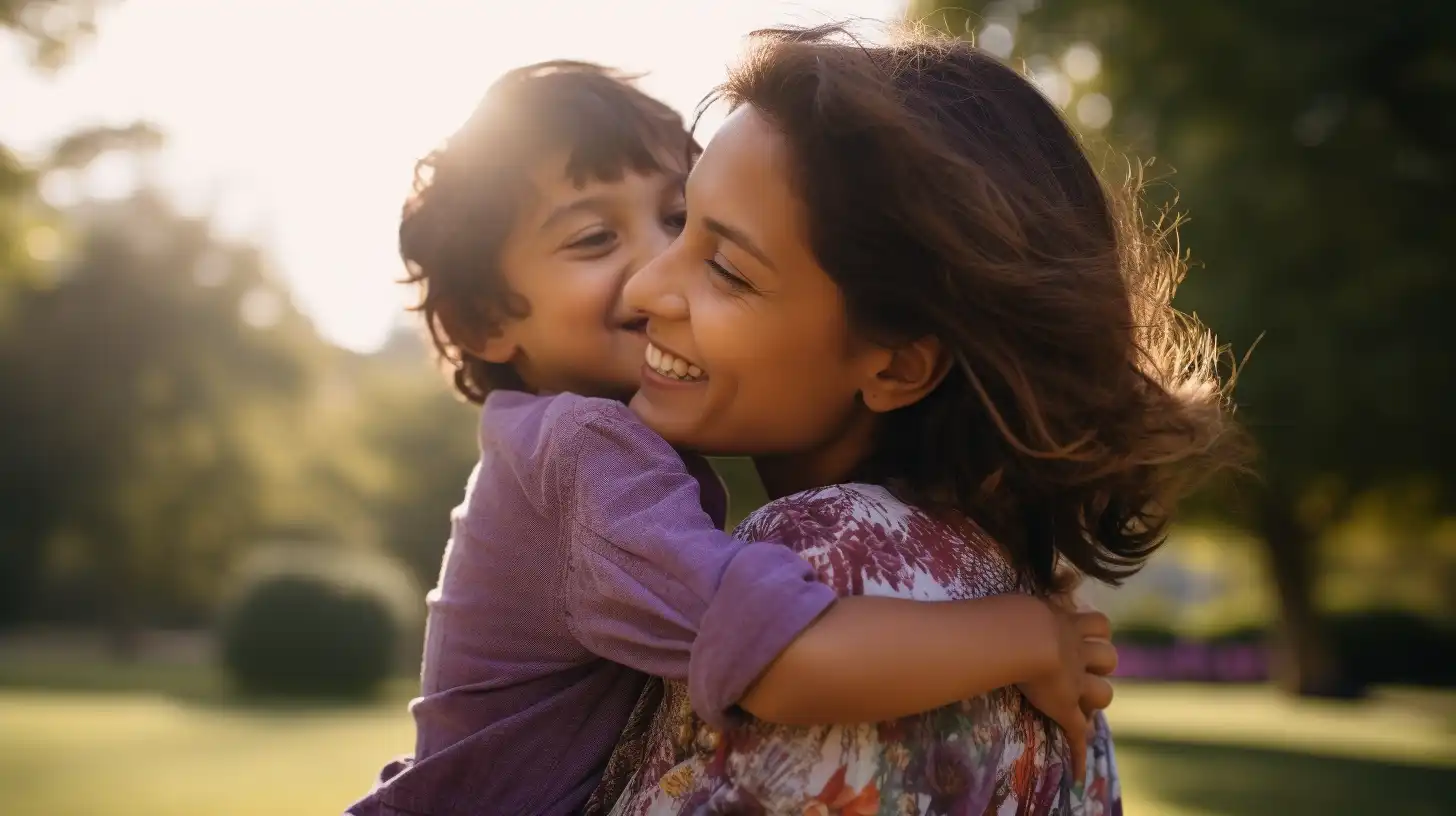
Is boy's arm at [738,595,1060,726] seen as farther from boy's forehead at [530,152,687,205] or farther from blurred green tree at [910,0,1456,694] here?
blurred green tree at [910,0,1456,694]

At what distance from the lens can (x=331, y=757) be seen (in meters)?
13.4

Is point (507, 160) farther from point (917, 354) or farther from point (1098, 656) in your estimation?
point (1098, 656)

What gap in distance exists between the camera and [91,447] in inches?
1561

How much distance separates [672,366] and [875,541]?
607mm

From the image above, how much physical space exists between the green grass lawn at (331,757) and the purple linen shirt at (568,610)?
311 inches

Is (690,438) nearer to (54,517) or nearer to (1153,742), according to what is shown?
(1153,742)

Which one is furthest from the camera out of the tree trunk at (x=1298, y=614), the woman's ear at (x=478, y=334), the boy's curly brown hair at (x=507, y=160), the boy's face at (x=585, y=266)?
the tree trunk at (x=1298, y=614)

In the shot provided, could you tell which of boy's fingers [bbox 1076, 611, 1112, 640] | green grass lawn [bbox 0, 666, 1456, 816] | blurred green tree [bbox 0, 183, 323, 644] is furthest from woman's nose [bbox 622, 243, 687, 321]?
blurred green tree [bbox 0, 183, 323, 644]

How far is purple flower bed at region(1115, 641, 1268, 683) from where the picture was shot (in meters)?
36.7

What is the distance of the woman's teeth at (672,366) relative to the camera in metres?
2.38

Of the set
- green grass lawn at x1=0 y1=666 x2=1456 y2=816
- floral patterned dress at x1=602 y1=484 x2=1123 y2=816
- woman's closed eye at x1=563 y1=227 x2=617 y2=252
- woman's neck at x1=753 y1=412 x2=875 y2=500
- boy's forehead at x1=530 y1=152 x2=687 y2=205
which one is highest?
green grass lawn at x1=0 y1=666 x2=1456 y2=816

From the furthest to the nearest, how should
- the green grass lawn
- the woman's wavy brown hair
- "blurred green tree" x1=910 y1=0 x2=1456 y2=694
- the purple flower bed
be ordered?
the purple flower bed
"blurred green tree" x1=910 y1=0 x2=1456 y2=694
the green grass lawn
the woman's wavy brown hair

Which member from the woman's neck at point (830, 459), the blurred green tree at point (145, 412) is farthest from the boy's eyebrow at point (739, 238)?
the blurred green tree at point (145, 412)

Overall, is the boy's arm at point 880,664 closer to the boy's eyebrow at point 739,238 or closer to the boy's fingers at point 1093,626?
the boy's fingers at point 1093,626
